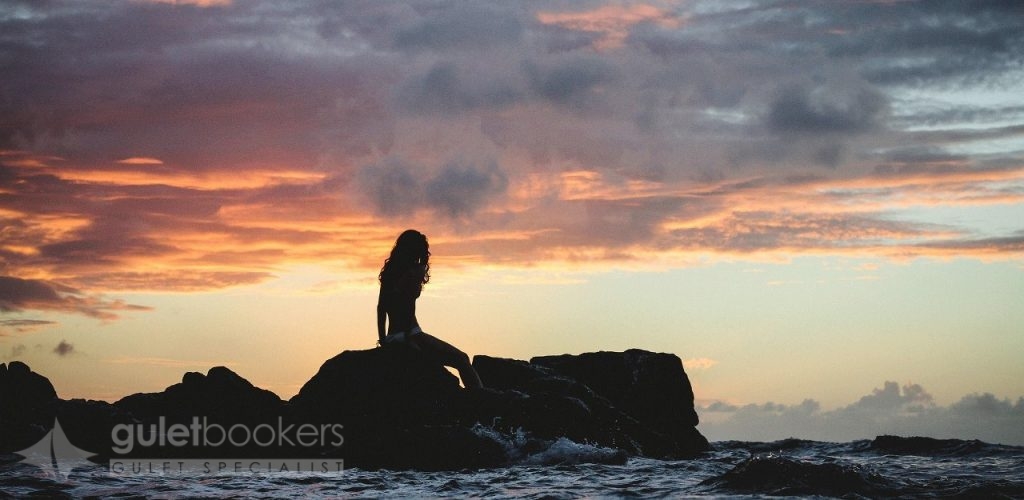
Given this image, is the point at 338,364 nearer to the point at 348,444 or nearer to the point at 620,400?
the point at 348,444

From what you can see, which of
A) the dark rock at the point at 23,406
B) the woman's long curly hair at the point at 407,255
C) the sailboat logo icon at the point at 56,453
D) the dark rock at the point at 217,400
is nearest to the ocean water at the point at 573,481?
the sailboat logo icon at the point at 56,453

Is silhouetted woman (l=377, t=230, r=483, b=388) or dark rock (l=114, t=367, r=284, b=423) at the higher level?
silhouetted woman (l=377, t=230, r=483, b=388)

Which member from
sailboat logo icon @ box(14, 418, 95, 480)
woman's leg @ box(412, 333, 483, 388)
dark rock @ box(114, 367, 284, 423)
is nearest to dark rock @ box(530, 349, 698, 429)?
woman's leg @ box(412, 333, 483, 388)

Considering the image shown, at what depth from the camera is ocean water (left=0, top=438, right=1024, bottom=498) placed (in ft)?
47.1

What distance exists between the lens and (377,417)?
18422mm

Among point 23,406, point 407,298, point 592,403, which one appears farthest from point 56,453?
point 592,403

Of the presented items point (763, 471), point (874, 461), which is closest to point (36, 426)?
point (763, 471)

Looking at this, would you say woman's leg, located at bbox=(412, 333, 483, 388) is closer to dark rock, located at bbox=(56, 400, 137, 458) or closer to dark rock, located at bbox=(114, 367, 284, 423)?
dark rock, located at bbox=(114, 367, 284, 423)

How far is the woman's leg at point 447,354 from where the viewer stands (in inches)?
730

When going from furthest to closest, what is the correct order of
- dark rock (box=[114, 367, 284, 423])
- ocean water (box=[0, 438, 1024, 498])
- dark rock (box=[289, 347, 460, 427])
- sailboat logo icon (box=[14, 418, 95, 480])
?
dark rock (box=[114, 367, 284, 423]) < dark rock (box=[289, 347, 460, 427]) < sailboat logo icon (box=[14, 418, 95, 480]) < ocean water (box=[0, 438, 1024, 498])

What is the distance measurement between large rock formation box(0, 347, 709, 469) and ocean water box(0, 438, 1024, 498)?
45 centimetres

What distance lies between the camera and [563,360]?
78.2ft

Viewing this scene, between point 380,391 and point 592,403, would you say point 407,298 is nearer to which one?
point 380,391

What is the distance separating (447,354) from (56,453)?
7.78 m
